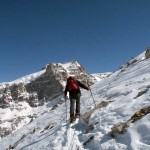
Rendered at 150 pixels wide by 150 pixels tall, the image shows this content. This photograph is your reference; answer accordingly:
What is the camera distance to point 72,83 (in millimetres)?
18109

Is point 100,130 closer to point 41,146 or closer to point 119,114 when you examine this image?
point 119,114

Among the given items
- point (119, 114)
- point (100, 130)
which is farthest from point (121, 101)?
point (100, 130)

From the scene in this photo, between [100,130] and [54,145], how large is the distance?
2.33 meters

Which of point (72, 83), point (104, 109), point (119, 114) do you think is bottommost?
point (119, 114)

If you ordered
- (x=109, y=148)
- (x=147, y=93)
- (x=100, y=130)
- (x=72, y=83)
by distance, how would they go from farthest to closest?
(x=72, y=83) → (x=147, y=93) → (x=100, y=130) → (x=109, y=148)

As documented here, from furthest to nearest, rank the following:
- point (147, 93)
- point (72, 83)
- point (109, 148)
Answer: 1. point (72, 83)
2. point (147, 93)
3. point (109, 148)

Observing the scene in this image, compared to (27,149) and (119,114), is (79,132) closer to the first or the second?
(119,114)

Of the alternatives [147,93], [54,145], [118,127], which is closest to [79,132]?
[54,145]

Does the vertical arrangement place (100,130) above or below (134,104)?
below

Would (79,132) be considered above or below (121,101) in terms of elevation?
below

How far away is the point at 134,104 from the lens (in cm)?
1512

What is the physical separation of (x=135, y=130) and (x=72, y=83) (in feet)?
22.0

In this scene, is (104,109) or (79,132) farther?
(104,109)

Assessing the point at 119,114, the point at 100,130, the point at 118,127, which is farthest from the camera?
the point at 119,114
